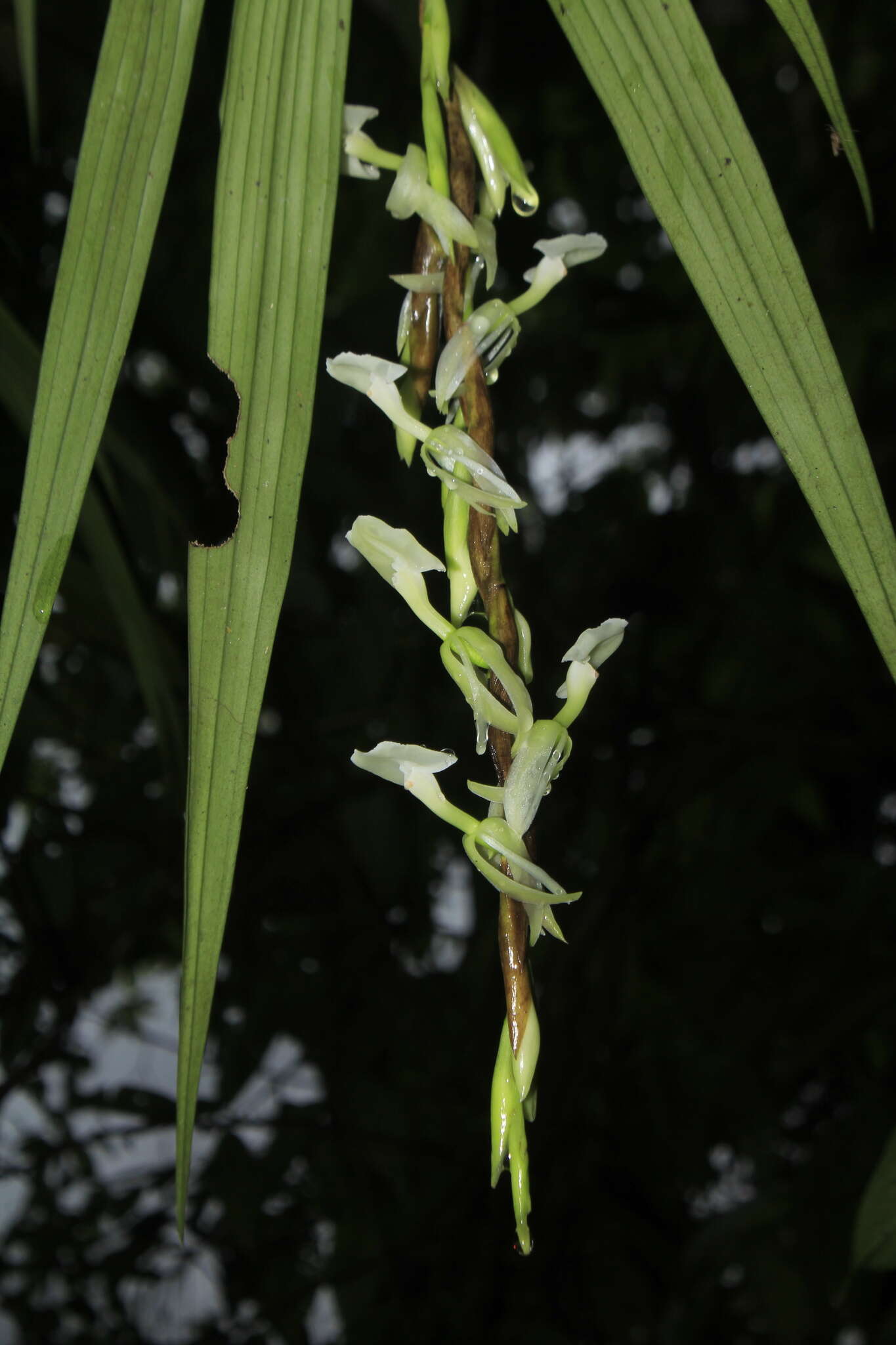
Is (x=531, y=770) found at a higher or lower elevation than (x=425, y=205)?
lower

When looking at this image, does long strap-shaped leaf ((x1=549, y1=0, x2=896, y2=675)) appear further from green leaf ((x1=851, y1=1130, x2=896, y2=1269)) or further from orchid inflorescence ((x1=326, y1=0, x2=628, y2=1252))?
green leaf ((x1=851, y1=1130, x2=896, y2=1269))

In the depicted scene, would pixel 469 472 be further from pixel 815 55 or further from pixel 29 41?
pixel 29 41

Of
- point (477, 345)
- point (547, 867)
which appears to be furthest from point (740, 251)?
point (547, 867)

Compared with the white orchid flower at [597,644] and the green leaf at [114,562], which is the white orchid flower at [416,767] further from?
the green leaf at [114,562]

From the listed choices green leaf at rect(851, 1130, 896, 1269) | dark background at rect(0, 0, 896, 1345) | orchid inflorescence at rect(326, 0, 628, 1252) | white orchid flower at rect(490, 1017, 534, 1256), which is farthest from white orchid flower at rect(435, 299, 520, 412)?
dark background at rect(0, 0, 896, 1345)

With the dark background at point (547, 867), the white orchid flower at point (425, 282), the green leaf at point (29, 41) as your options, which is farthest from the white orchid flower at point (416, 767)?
the dark background at point (547, 867)
